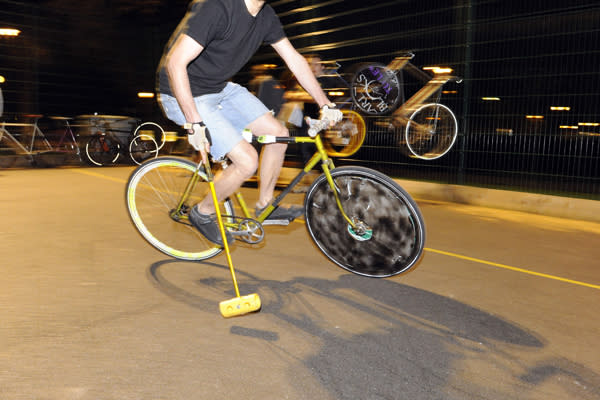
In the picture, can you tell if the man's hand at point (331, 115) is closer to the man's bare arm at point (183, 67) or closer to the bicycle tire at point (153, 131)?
the man's bare arm at point (183, 67)

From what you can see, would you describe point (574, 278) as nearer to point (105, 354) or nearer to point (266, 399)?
point (266, 399)

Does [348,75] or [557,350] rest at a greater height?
[348,75]

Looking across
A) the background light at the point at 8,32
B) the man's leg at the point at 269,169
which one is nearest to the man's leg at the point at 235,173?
the man's leg at the point at 269,169

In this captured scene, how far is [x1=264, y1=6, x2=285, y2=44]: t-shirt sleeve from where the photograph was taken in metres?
3.75

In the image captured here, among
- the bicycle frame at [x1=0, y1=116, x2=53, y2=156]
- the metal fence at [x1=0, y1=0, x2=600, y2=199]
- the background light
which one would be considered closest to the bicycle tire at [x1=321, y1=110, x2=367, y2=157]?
the metal fence at [x1=0, y1=0, x2=600, y2=199]

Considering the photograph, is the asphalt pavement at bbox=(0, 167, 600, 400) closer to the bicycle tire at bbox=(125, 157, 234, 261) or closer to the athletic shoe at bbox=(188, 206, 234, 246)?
the bicycle tire at bbox=(125, 157, 234, 261)

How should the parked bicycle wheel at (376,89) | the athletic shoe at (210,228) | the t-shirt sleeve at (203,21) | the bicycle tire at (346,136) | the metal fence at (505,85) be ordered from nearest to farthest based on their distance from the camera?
the t-shirt sleeve at (203,21)
the athletic shoe at (210,228)
the metal fence at (505,85)
the parked bicycle wheel at (376,89)
the bicycle tire at (346,136)

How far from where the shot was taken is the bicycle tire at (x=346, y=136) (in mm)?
8859

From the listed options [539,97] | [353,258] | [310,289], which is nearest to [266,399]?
[310,289]

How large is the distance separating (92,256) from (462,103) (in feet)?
18.9

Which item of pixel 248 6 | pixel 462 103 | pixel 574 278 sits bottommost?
pixel 574 278

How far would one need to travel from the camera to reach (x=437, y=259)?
464cm

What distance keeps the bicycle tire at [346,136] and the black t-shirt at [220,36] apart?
5077 mm

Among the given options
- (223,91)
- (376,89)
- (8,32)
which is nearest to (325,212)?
(223,91)
